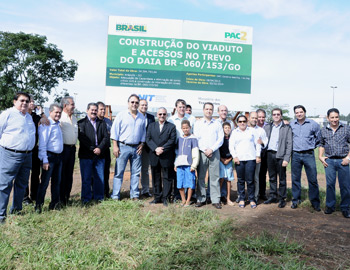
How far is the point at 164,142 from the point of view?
17.8ft

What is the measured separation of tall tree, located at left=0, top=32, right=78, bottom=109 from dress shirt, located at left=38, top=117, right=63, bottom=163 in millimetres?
22286

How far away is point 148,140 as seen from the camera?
18.1 ft

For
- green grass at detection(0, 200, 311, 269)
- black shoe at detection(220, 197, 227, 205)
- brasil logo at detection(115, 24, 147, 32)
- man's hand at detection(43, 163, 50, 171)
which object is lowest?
green grass at detection(0, 200, 311, 269)

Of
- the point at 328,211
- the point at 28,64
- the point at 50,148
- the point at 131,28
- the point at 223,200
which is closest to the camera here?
the point at 50,148

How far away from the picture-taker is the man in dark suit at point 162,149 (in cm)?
540

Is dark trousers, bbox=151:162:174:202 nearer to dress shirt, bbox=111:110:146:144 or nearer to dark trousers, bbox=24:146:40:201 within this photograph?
dress shirt, bbox=111:110:146:144

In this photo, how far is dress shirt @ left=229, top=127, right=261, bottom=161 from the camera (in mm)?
5441

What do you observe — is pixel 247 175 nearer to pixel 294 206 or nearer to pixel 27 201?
pixel 294 206

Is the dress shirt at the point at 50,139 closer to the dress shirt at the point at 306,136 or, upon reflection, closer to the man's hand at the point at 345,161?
the dress shirt at the point at 306,136

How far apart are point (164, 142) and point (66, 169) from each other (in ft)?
5.91

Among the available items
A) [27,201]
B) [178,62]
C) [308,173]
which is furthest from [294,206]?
[27,201]

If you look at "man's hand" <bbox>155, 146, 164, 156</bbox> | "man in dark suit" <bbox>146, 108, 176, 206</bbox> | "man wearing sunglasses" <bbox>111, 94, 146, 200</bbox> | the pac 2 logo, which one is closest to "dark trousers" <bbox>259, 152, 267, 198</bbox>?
"man in dark suit" <bbox>146, 108, 176, 206</bbox>

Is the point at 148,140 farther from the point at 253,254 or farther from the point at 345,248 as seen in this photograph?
the point at 345,248

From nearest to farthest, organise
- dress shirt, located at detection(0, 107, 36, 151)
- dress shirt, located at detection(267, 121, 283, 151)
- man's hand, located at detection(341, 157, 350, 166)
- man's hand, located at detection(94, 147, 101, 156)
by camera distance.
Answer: dress shirt, located at detection(0, 107, 36, 151) → man's hand, located at detection(341, 157, 350, 166) → man's hand, located at detection(94, 147, 101, 156) → dress shirt, located at detection(267, 121, 283, 151)
